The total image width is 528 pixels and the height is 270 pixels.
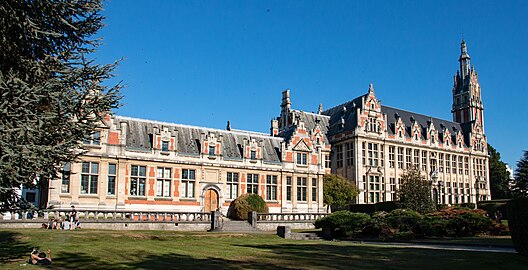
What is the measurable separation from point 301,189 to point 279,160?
346cm

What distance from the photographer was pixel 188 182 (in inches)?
1510

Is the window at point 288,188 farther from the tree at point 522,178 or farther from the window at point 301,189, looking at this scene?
the tree at point 522,178

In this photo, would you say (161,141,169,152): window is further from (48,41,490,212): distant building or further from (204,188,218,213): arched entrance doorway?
(204,188,218,213): arched entrance doorway

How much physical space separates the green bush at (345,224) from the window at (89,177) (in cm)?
1664

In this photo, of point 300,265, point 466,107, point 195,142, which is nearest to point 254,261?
point 300,265

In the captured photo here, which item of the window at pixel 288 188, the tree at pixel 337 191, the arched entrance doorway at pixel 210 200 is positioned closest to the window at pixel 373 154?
the tree at pixel 337 191

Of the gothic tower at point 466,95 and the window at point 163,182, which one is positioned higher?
the gothic tower at point 466,95

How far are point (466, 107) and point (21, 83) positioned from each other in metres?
74.2

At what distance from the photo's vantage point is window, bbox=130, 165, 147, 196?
3569cm

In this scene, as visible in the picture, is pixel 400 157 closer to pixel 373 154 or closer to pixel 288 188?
pixel 373 154

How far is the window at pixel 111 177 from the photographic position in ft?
114

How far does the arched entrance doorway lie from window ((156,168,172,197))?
10.7ft

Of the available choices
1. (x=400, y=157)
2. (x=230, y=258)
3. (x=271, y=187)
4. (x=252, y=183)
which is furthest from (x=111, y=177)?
(x=400, y=157)

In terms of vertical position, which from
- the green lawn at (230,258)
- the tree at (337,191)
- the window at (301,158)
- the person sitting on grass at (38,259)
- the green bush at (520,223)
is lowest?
the green lawn at (230,258)
